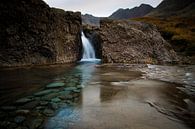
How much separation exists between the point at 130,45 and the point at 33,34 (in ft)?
29.1

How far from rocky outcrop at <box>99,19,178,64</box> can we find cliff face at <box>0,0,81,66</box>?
3.43 meters

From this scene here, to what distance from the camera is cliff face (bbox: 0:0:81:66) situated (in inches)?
566

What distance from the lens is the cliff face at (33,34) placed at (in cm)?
1437

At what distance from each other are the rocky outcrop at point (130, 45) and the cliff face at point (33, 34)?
3.43 m

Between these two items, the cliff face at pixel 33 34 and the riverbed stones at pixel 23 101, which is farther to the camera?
the cliff face at pixel 33 34

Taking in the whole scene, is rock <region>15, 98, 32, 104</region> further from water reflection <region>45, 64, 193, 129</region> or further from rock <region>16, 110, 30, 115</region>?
water reflection <region>45, 64, 193, 129</region>

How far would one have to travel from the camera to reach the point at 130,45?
18656mm

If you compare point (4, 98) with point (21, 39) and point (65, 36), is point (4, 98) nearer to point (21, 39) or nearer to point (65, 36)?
point (21, 39)

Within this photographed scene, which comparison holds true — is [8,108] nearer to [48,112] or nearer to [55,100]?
[48,112]

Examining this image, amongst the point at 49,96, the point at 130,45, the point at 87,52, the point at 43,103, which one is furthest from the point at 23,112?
the point at 87,52

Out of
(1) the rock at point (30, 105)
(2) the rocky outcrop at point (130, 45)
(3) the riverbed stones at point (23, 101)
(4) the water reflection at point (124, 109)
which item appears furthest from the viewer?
(2) the rocky outcrop at point (130, 45)

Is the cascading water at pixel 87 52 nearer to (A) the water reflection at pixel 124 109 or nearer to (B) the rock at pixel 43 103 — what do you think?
(A) the water reflection at pixel 124 109

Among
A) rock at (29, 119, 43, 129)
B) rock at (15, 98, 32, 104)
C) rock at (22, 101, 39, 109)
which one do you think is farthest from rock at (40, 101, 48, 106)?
rock at (29, 119, 43, 129)

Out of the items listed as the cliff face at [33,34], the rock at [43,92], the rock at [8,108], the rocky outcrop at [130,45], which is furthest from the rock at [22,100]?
the rocky outcrop at [130,45]
